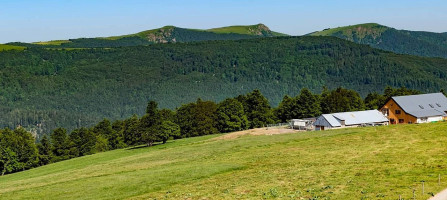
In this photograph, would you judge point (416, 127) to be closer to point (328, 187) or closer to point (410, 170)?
point (410, 170)

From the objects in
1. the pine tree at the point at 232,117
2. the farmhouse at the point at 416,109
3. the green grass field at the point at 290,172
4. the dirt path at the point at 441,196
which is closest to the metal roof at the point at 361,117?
the farmhouse at the point at 416,109

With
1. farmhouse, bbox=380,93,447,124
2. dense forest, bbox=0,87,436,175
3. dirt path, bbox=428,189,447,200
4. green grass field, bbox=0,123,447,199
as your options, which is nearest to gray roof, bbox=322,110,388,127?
farmhouse, bbox=380,93,447,124

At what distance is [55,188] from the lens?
5912 centimetres

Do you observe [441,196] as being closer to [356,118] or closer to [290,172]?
[290,172]

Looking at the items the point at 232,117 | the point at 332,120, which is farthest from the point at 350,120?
the point at 232,117

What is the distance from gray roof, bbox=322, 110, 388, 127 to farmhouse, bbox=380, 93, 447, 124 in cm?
268

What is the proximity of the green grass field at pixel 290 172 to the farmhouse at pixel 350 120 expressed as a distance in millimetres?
20897

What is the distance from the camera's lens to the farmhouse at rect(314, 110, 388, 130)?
343 ft

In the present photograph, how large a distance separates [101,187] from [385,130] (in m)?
45.0

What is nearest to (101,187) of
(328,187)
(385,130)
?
(328,187)

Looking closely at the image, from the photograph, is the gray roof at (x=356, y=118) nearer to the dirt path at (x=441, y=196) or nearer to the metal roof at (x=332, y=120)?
the metal roof at (x=332, y=120)

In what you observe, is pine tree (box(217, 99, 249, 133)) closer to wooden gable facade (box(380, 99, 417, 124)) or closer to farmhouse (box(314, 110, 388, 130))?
farmhouse (box(314, 110, 388, 130))

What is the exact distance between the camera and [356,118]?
349 ft

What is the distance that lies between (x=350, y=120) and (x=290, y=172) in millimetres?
54315
